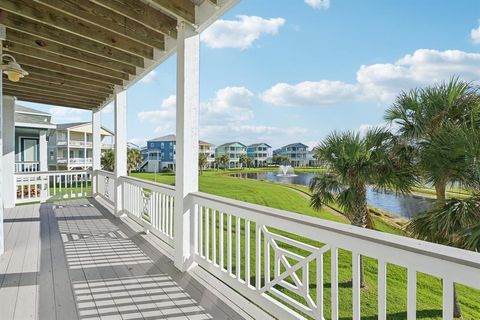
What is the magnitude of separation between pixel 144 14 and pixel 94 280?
2.79 metres

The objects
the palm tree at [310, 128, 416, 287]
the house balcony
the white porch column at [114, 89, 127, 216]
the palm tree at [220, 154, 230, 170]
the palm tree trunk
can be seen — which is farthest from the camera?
the palm tree at [220, 154, 230, 170]

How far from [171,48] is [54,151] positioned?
27198 mm

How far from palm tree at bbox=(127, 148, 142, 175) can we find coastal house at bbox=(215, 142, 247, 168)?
754 inches

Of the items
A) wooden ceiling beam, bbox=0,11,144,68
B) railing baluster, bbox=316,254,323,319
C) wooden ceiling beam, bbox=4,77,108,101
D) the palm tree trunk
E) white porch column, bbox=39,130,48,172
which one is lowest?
the palm tree trunk

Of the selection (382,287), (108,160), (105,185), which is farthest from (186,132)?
(108,160)

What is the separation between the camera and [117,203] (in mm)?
5980

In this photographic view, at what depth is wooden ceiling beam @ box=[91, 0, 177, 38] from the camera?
305 cm

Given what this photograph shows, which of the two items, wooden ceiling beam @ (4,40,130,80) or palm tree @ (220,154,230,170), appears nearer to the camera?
wooden ceiling beam @ (4,40,130,80)

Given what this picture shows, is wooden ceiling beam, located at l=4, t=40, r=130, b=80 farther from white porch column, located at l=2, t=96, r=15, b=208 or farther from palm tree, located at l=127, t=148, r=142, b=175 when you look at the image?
palm tree, located at l=127, t=148, r=142, b=175

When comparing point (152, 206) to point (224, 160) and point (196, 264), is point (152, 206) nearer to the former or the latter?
point (196, 264)

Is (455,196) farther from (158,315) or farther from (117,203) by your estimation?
(117,203)

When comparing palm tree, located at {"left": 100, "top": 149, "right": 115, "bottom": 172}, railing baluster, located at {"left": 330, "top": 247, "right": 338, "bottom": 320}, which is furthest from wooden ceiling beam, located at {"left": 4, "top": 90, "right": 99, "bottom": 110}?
palm tree, located at {"left": 100, "top": 149, "right": 115, "bottom": 172}

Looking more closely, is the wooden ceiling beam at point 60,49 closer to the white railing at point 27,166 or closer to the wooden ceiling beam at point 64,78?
the wooden ceiling beam at point 64,78

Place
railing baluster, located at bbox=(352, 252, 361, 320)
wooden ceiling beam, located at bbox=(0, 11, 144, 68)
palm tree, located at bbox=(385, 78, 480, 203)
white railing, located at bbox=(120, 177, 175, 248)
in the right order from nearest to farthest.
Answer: railing baluster, located at bbox=(352, 252, 361, 320), wooden ceiling beam, located at bbox=(0, 11, 144, 68), white railing, located at bbox=(120, 177, 175, 248), palm tree, located at bbox=(385, 78, 480, 203)
